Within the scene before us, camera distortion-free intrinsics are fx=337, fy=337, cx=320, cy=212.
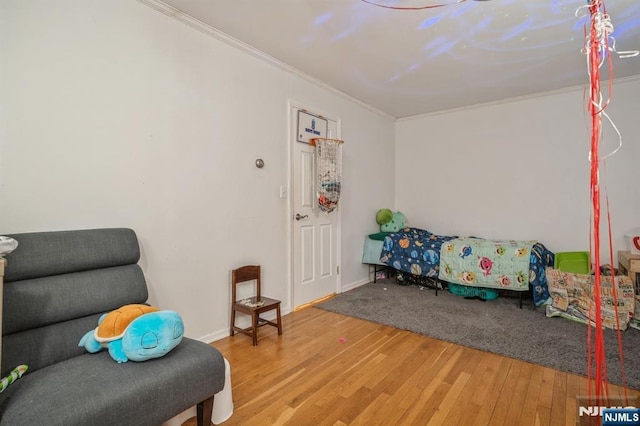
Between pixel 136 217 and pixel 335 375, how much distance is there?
1.67 m

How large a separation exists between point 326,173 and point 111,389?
8.73ft

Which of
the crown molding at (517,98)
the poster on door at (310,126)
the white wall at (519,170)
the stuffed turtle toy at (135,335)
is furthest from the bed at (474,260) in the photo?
the stuffed turtle toy at (135,335)

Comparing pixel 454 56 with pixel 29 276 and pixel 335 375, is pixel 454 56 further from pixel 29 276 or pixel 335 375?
pixel 29 276

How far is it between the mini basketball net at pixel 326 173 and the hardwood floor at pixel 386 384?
4.51 ft

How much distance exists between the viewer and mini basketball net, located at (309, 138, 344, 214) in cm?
352

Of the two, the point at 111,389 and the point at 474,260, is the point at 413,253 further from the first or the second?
the point at 111,389

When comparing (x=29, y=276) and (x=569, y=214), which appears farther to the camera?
(x=569, y=214)

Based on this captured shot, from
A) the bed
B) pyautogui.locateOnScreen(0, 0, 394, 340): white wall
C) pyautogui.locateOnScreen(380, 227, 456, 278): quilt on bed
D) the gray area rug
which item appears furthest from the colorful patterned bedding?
pyautogui.locateOnScreen(0, 0, 394, 340): white wall

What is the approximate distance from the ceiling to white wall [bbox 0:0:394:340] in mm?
333

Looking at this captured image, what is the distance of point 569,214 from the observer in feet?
12.9

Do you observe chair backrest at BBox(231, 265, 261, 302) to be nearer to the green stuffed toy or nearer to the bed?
the bed

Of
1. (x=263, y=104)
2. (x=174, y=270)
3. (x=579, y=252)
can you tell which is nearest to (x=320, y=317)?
(x=174, y=270)

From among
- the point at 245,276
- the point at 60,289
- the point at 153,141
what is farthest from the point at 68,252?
the point at 245,276

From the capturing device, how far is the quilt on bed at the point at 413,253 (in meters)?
4.01
